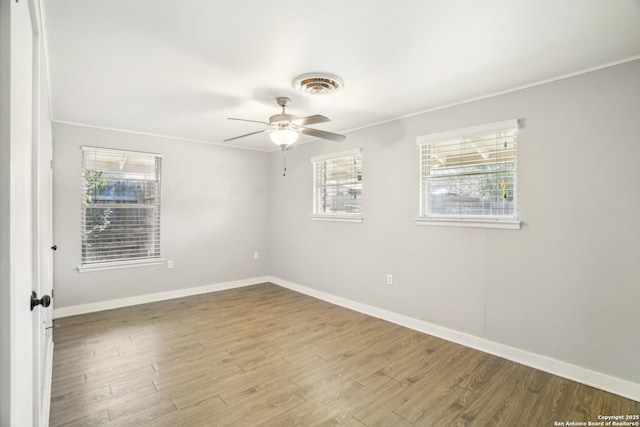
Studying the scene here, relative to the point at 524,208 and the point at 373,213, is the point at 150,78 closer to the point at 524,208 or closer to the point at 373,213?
the point at 373,213

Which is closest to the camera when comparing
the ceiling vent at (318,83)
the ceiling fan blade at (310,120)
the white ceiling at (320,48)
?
the white ceiling at (320,48)

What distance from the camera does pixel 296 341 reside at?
328 centimetres

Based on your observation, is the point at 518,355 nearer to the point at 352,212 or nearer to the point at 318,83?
the point at 352,212

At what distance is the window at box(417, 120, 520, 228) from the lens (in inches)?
116

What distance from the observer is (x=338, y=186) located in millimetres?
4605

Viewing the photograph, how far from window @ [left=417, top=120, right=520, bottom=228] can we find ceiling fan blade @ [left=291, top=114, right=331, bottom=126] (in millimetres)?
1380

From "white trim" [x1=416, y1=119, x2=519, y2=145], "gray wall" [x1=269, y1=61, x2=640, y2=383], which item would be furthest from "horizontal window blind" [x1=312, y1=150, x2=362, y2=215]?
"white trim" [x1=416, y1=119, x2=519, y2=145]

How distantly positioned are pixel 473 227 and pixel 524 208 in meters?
0.48

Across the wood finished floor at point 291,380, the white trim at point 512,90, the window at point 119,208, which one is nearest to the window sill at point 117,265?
the window at point 119,208

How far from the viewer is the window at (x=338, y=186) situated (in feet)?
14.1

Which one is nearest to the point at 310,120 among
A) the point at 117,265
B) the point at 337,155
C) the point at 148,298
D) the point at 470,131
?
the point at 470,131

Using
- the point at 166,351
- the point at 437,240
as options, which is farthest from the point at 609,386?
the point at 166,351

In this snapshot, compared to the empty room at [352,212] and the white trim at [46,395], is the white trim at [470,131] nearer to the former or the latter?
the empty room at [352,212]

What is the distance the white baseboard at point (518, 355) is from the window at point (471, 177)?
1130 millimetres
